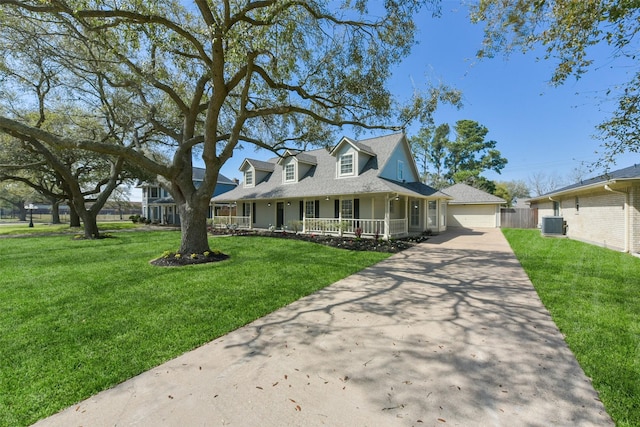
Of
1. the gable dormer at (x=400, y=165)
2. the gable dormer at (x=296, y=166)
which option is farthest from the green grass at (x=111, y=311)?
the gable dormer at (x=296, y=166)

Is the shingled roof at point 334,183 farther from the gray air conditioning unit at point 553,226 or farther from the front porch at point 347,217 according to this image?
the gray air conditioning unit at point 553,226

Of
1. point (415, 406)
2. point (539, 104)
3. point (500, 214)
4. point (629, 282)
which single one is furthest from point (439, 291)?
point (500, 214)

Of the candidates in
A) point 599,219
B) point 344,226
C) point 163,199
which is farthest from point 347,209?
point 163,199

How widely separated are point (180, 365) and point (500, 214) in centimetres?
2761

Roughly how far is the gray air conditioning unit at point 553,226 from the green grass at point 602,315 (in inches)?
325

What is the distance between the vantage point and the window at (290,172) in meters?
18.7

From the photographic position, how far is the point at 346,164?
1611 centimetres

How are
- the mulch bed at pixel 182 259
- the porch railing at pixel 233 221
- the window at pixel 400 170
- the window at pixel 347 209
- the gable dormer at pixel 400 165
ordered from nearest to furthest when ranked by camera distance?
1. the mulch bed at pixel 182 259
2. the gable dormer at pixel 400 165
3. the window at pixel 347 209
4. the window at pixel 400 170
5. the porch railing at pixel 233 221

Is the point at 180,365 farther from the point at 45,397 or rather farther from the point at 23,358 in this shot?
the point at 23,358

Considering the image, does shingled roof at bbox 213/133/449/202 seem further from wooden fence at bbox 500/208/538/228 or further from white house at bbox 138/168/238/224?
white house at bbox 138/168/238/224

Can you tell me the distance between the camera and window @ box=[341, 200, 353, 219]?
16097mm

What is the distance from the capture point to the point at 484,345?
11.4 feet

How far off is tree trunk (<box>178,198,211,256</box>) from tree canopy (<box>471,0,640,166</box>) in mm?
9141

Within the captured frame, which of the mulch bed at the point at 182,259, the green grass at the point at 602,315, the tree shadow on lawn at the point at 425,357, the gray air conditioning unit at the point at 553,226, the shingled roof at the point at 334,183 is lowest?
the tree shadow on lawn at the point at 425,357
